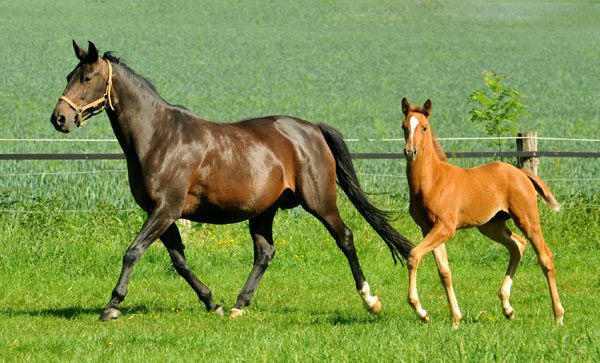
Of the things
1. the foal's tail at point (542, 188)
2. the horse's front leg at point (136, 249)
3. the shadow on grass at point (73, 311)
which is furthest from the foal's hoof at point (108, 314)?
the foal's tail at point (542, 188)

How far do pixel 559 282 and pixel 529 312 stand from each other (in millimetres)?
1667

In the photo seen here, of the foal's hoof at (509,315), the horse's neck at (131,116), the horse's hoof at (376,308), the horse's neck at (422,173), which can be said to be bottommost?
the horse's hoof at (376,308)

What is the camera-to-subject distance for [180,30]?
50906 millimetres

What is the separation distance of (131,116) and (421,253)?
9.16 ft

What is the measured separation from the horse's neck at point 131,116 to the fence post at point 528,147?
6.23m

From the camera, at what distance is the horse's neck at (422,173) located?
670 centimetres

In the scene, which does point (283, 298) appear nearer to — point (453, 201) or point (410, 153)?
point (453, 201)

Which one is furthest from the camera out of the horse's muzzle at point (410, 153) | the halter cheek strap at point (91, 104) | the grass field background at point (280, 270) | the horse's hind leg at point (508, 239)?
the horse's hind leg at point (508, 239)

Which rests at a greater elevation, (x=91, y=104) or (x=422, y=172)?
(x=91, y=104)

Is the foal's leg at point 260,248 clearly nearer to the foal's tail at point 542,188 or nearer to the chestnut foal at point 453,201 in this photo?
the chestnut foal at point 453,201

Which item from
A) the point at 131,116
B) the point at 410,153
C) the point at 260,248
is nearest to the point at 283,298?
the point at 260,248

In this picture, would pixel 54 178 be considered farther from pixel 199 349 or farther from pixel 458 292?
pixel 199 349

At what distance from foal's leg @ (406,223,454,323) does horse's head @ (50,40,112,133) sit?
294 cm

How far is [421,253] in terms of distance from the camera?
6.45 meters
